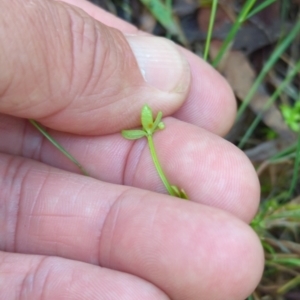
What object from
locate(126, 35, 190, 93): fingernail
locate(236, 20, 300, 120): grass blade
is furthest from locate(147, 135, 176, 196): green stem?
locate(236, 20, 300, 120): grass blade

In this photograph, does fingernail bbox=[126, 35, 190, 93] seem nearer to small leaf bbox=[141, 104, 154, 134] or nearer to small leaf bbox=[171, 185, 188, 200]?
small leaf bbox=[141, 104, 154, 134]

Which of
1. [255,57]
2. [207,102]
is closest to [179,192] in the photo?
[207,102]

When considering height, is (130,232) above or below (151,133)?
below

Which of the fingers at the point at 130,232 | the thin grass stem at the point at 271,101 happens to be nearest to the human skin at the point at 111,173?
the fingers at the point at 130,232

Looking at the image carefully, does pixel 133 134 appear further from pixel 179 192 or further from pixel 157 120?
pixel 179 192

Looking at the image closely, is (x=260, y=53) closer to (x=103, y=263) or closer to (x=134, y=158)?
(x=134, y=158)

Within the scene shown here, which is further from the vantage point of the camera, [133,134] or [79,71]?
[133,134]

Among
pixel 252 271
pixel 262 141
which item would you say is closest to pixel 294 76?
pixel 262 141
